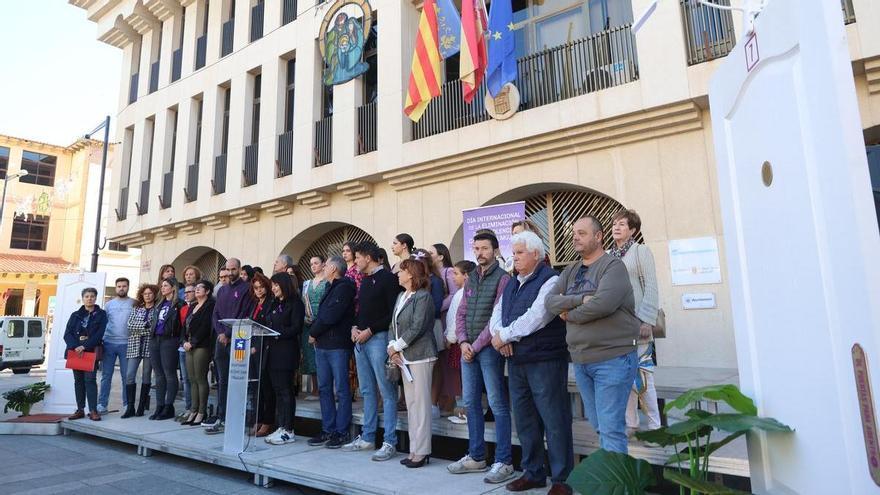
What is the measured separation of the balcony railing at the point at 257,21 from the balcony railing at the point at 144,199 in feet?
18.8

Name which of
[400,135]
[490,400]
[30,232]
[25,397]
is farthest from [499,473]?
[30,232]

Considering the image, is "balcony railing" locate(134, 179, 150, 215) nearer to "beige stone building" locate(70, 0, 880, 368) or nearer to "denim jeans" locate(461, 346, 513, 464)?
"beige stone building" locate(70, 0, 880, 368)

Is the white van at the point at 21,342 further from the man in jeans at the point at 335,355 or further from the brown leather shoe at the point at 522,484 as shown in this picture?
the brown leather shoe at the point at 522,484

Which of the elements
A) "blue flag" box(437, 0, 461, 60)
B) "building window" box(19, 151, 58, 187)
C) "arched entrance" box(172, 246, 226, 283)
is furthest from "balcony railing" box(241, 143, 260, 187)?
"building window" box(19, 151, 58, 187)

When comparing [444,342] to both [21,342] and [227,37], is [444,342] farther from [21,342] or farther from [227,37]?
[21,342]

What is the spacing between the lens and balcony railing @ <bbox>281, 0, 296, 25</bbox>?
41.5 feet

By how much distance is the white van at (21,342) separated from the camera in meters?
17.6

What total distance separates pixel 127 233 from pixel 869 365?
58.5 ft

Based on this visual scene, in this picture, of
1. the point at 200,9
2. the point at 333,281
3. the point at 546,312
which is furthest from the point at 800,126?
the point at 200,9

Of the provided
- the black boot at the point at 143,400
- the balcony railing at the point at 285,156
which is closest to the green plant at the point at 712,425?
the black boot at the point at 143,400

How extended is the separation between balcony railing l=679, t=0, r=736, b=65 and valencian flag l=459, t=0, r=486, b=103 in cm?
290

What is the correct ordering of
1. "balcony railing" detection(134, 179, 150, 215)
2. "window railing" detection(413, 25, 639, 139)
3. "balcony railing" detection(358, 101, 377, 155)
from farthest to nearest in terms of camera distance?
"balcony railing" detection(134, 179, 150, 215), "balcony railing" detection(358, 101, 377, 155), "window railing" detection(413, 25, 639, 139)

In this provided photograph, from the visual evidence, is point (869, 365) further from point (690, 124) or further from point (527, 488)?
point (690, 124)

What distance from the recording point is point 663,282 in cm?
719
